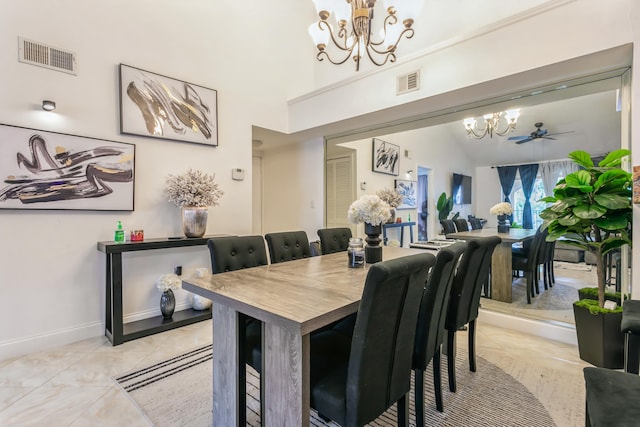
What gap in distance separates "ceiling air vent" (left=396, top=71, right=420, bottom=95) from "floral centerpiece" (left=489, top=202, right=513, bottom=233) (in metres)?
1.78

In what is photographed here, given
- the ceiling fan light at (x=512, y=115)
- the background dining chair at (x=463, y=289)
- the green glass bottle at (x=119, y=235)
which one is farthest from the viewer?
the ceiling fan light at (x=512, y=115)

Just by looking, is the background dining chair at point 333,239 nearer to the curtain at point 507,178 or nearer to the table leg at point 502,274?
the table leg at point 502,274

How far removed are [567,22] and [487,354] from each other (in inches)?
104

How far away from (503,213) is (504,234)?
254 mm

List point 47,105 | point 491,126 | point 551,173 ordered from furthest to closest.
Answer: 1. point 491,126
2. point 551,173
3. point 47,105

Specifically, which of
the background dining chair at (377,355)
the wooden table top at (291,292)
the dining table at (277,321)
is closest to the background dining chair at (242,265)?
the dining table at (277,321)

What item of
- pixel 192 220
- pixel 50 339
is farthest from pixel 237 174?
pixel 50 339

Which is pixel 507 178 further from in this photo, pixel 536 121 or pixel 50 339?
pixel 50 339

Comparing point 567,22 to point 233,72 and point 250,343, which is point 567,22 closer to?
point 250,343

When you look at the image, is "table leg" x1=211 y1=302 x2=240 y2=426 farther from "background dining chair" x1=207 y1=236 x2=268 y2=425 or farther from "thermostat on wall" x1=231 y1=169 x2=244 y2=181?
"thermostat on wall" x1=231 y1=169 x2=244 y2=181

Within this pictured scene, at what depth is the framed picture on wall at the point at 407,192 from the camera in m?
5.07

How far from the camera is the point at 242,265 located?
A: 2152mm

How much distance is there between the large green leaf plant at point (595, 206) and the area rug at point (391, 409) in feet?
3.61

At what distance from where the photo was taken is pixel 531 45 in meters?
2.34
